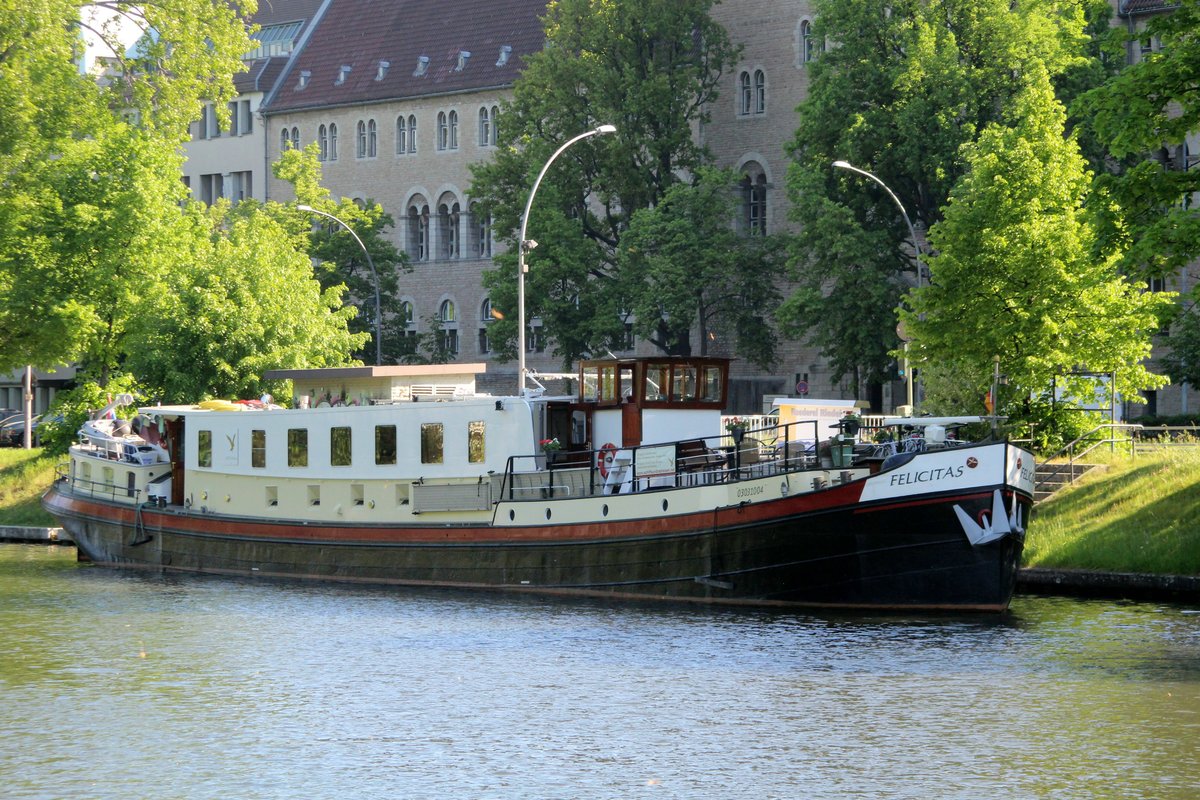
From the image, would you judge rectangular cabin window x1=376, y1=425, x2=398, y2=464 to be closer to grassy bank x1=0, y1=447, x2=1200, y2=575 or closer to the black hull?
the black hull

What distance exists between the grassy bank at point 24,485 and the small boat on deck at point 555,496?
274 inches

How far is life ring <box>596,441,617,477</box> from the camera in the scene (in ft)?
114

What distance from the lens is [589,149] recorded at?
6706 cm

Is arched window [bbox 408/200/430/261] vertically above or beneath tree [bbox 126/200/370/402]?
above

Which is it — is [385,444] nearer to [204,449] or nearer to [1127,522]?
[204,449]

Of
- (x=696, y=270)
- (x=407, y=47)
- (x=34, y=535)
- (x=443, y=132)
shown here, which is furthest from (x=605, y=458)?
(x=407, y=47)

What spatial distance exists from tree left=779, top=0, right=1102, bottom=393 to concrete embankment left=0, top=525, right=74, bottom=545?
72.1 feet

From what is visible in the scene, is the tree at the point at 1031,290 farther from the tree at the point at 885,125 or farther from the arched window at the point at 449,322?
the arched window at the point at 449,322

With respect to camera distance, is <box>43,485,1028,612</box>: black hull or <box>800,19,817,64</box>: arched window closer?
<box>43,485,1028,612</box>: black hull

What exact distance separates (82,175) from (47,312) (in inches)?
171

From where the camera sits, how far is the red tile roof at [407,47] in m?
85.1

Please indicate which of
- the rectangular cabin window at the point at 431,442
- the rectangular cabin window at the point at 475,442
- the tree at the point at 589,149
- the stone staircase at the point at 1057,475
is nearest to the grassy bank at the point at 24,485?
the tree at the point at 589,149

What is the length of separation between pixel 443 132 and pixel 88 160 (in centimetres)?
3427

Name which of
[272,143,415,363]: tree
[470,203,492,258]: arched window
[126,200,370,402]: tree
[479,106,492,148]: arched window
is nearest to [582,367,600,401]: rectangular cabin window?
[126,200,370,402]: tree
